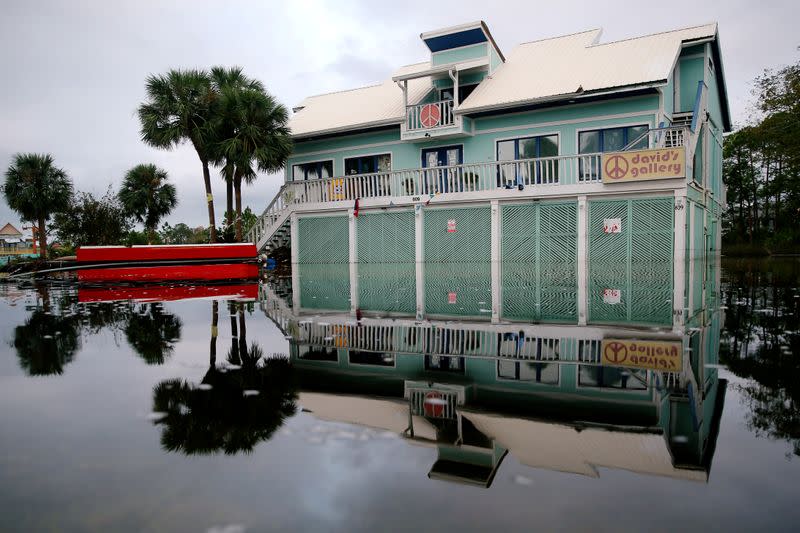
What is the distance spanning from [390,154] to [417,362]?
68.6ft

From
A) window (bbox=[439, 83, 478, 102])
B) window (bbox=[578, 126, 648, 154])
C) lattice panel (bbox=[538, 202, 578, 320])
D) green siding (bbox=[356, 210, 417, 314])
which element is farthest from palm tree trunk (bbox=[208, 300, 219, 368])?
window (bbox=[439, 83, 478, 102])

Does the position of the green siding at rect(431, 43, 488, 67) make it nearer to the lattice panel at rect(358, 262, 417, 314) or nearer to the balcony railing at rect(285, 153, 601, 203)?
the balcony railing at rect(285, 153, 601, 203)

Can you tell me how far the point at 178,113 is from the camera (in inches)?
1032

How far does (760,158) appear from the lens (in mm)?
46906

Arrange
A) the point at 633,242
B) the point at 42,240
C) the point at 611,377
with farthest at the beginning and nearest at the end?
the point at 42,240 < the point at 633,242 < the point at 611,377

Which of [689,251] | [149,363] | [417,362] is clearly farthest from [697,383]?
[689,251]

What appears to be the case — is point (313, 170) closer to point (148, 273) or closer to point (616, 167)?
point (148, 273)

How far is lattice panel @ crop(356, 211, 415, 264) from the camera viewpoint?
2188cm

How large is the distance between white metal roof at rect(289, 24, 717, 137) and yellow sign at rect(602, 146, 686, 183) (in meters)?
3.27

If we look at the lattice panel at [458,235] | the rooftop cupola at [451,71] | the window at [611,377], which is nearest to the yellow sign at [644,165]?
the lattice panel at [458,235]

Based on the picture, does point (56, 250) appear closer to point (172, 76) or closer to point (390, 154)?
point (172, 76)

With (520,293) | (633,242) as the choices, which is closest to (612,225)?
(633,242)

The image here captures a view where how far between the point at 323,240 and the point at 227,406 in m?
20.2

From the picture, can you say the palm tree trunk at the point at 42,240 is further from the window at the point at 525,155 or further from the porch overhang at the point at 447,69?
the window at the point at 525,155
